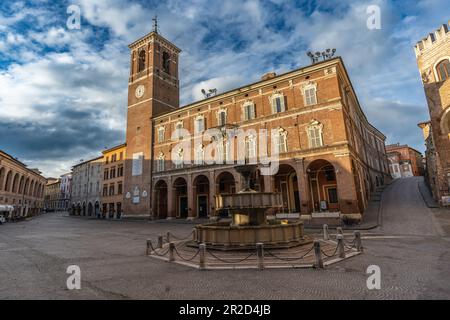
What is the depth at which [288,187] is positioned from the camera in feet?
86.7

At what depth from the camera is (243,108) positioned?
2709 centimetres

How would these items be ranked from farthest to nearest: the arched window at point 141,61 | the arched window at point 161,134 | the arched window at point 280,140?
the arched window at point 141,61 < the arched window at point 161,134 < the arched window at point 280,140

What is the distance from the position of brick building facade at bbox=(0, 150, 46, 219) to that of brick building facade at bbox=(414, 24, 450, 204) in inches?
2256

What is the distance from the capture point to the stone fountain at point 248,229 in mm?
10008

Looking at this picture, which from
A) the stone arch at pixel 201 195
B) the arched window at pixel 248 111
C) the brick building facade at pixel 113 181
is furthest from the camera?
the brick building facade at pixel 113 181

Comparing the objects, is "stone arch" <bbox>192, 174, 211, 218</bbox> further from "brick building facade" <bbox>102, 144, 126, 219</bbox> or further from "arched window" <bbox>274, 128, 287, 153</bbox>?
"brick building facade" <bbox>102, 144, 126, 219</bbox>

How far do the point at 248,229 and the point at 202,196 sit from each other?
72.0ft

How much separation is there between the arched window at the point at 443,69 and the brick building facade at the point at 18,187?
2305 inches

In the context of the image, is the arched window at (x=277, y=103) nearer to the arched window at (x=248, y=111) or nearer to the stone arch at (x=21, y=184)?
the arched window at (x=248, y=111)

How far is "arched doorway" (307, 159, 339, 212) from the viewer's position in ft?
79.1

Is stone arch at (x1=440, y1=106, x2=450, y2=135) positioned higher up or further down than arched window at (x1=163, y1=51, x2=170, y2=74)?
further down

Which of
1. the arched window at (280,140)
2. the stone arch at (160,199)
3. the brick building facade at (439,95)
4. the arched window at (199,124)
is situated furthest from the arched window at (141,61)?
the brick building facade at (439,95)

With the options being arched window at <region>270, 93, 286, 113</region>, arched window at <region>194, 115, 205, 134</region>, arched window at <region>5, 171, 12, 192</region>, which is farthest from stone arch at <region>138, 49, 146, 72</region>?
arched window at <region>5, 171, 12, 192</region>

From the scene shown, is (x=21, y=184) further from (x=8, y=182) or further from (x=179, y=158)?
(x=179, y=158)
